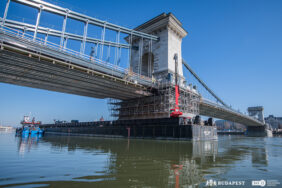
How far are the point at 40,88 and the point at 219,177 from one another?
1333 inches

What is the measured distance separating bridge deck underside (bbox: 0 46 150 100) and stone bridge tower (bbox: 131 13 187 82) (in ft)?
33.1

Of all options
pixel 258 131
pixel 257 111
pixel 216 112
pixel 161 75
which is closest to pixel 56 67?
pixel 161 75

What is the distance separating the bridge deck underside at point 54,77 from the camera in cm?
2022

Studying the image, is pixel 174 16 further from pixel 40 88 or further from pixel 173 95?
pixel 40 88

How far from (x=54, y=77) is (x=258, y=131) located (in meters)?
115

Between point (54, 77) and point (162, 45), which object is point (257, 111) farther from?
point (54, 77)

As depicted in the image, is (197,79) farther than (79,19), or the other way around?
(197,79)

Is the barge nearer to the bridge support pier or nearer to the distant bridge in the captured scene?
the distant bridge

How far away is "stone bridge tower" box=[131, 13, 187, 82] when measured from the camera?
41.2m

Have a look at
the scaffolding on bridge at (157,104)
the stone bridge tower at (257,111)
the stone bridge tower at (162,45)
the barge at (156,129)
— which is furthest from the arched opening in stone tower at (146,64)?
the stone bridge tower at (257,111)

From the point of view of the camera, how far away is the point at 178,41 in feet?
152

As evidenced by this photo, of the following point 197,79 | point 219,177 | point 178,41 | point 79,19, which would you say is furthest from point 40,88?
point 197,79

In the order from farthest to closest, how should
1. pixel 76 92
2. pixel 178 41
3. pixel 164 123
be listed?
pixel 178 41 → pixel 76 92 → pixel 164 123

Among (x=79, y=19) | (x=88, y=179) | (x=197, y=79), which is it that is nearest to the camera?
(x=88, y=179)
